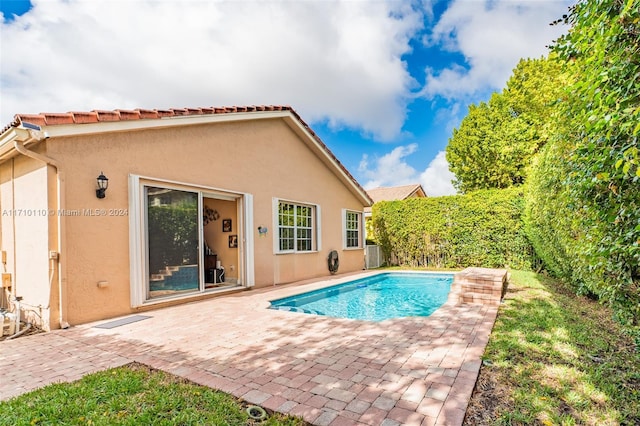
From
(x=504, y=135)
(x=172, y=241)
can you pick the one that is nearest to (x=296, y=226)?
(x=172, y=241)

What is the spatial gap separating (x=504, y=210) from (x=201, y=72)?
15522mm

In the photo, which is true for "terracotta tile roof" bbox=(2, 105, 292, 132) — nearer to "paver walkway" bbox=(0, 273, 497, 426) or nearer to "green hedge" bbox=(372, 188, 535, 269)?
"paver walkway" bbox=(0, 273, 497, 426)

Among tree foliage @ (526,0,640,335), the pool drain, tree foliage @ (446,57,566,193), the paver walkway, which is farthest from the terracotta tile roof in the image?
tree foliage @ (446,57,566,193)

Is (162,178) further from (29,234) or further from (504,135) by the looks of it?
(504,135)

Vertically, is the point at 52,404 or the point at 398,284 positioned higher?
the point at 52,404

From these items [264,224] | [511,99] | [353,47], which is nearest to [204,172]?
[264,224]

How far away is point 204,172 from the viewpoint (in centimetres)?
923

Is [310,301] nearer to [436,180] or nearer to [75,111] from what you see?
[75,111]

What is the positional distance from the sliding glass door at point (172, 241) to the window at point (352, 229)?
28.8ft

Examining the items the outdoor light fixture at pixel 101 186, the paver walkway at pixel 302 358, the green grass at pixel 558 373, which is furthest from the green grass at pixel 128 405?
the outdoor light fixture at pixel 101 186

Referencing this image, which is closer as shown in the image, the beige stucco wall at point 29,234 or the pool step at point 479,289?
the beige stucco wall at point 29,234

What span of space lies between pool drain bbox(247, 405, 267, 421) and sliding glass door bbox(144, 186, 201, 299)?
18.7ft

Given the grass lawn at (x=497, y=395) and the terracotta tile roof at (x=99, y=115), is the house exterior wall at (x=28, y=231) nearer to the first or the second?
the terracotta tile roof at (x=99, y=115)

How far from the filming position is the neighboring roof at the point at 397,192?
33062 mm
